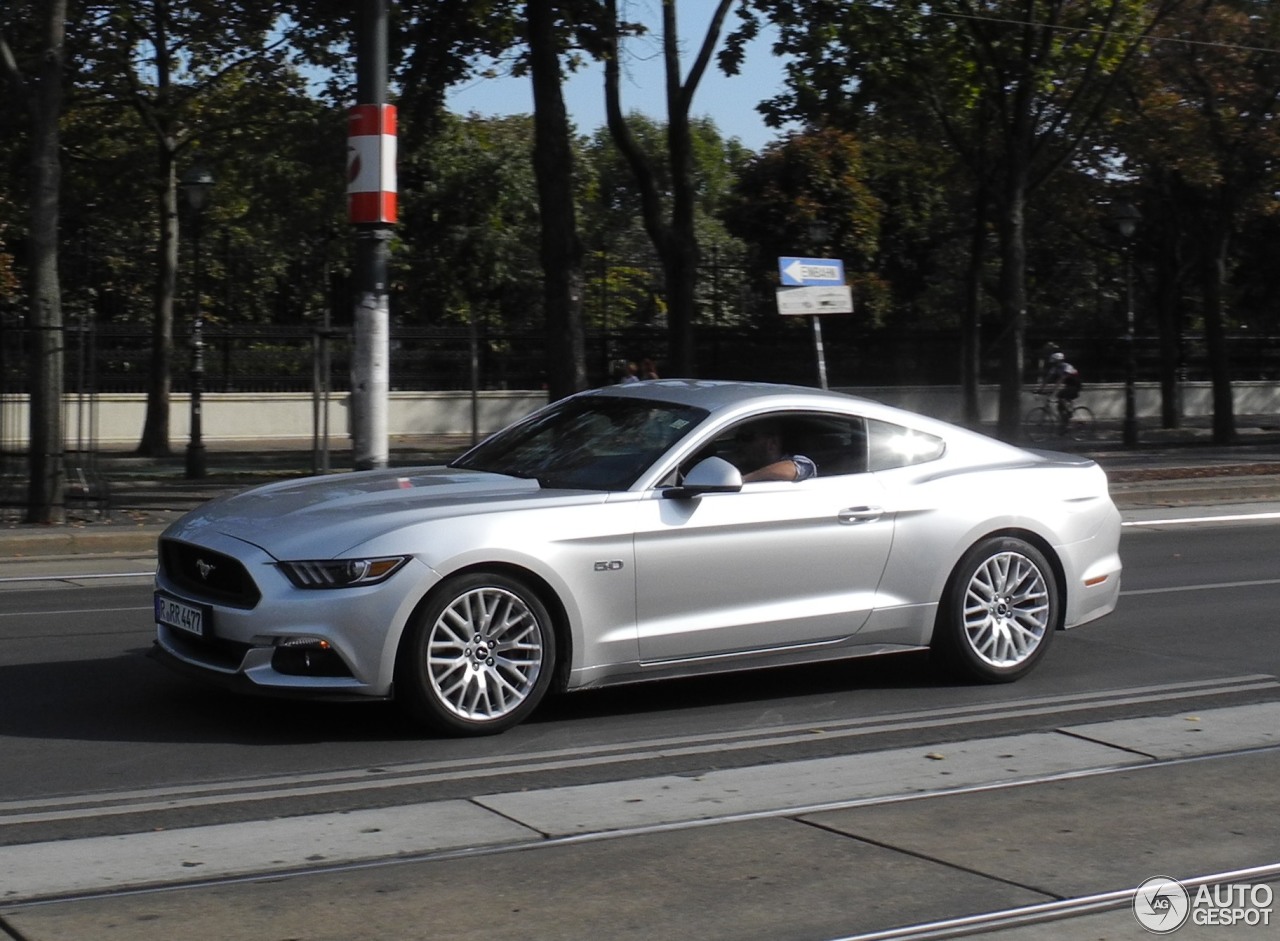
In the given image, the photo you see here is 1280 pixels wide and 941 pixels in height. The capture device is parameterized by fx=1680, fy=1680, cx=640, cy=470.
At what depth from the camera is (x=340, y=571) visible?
6590mm

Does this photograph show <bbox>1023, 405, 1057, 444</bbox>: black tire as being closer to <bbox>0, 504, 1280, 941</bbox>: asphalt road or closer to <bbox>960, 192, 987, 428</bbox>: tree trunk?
<bbox>960, 192, 987, 428</bbox>: tree trunk

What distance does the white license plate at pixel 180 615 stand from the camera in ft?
22.5

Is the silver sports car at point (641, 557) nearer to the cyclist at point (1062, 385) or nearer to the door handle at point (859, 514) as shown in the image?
the door handle at point (859, 514)

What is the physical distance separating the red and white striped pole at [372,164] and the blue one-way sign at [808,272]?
19.7 feet

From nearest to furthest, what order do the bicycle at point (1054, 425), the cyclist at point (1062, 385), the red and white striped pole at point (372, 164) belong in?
the red and white striped pole at point (372, 164)
the cyclist at point (1062, 385)
the bicycle at point (1054, 425)

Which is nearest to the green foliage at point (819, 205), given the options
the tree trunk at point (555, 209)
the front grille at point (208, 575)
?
the tree trunk at point (555, 209)

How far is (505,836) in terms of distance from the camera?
552cm

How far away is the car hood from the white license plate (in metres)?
0.28

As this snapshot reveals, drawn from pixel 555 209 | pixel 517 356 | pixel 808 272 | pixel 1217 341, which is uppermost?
pixel 555 209

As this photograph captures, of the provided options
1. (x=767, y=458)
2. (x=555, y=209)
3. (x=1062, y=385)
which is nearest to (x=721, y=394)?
(x=767, y=458)

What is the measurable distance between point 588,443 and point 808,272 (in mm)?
11945

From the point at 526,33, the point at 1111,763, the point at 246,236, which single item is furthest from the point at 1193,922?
the point at 246,236

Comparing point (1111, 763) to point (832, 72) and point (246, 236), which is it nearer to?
point (832, 72)

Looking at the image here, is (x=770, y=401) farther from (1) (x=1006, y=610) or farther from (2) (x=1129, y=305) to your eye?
(2) (x=1129, y=305)
